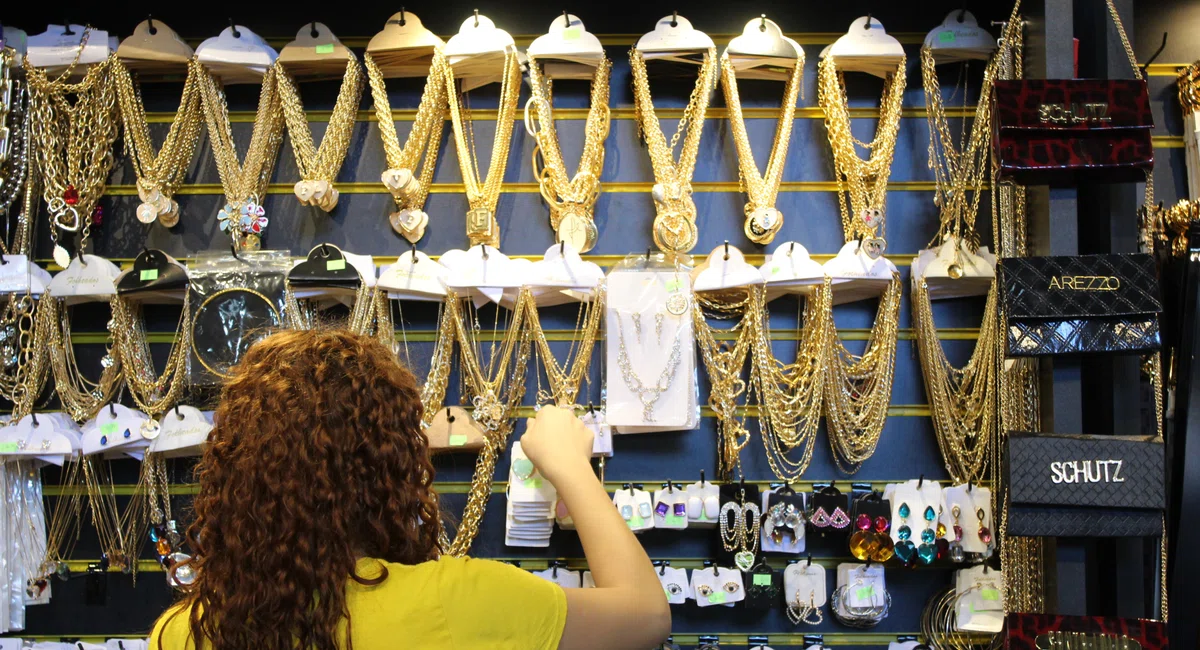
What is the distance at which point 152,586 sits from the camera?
349 cm

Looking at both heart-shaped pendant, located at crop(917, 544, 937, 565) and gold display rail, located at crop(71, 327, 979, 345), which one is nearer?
heart-shaped pendant, located at crop(917, 544, 937, 565)

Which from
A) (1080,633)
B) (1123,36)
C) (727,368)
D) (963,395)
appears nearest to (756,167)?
(727,368)

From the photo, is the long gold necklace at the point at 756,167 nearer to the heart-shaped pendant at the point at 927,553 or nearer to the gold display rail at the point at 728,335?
the gold display rail at the point at 728,335

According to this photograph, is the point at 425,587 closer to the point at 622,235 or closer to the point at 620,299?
the point at 620,299

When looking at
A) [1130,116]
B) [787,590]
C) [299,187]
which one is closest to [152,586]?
[299,187]

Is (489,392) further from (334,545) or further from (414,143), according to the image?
(334,545)

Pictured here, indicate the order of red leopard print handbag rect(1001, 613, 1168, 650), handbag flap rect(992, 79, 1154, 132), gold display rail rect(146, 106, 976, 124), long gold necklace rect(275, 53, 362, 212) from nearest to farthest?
red leopard print handbag rect(1001, 613, 1168, 650)
handbag flap rect(992, 79, 1154, 132)
long gold necklace rect(275, 53, 362, 212)
gold display rail rect(146, 106, 976, 124)

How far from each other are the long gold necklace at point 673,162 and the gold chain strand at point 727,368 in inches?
9.1

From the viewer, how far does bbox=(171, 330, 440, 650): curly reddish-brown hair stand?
148 cm

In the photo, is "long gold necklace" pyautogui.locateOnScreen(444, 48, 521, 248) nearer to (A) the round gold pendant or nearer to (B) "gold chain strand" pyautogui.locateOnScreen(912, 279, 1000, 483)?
(A) the round gold pendant

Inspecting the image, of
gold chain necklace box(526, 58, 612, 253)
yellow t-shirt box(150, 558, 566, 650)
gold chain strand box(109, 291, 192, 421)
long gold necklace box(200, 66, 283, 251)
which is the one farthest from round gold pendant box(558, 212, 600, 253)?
yellow t-shirt box(150, 558, 566, 650)

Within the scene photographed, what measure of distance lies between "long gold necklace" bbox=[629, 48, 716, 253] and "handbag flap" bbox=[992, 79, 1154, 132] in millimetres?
1075

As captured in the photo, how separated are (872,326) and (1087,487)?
3.60ft

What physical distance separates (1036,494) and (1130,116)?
3.40 feet
